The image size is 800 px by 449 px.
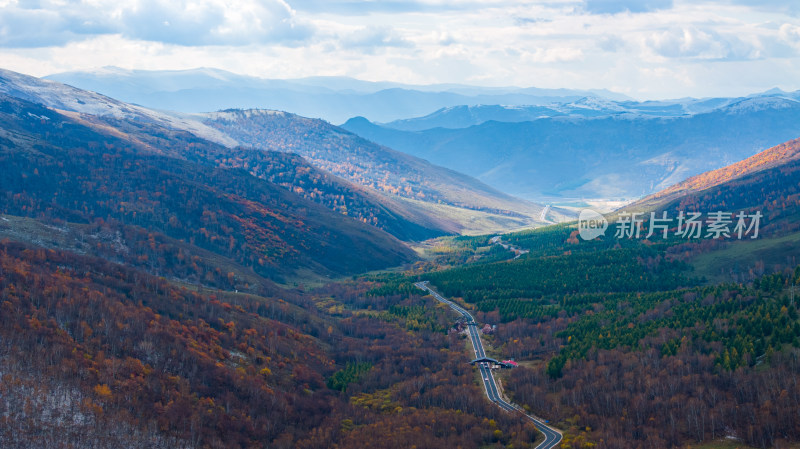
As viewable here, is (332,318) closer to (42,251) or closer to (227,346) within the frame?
(227,346)

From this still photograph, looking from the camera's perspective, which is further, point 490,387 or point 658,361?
point 490,387

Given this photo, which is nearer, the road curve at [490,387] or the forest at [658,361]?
the forest at [658,361]

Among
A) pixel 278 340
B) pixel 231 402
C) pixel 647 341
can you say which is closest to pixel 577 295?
pixel 647 341

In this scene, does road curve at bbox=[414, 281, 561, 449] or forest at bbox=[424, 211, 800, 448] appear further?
road curve at bbox=[414, 281, 561, 449]

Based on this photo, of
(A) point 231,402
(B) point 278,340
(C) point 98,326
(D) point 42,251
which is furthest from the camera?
(D) point 42,251

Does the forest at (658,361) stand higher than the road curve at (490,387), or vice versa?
the forest at (658,361)

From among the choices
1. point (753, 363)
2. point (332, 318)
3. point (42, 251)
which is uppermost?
point (753, 363)

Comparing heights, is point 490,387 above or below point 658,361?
below

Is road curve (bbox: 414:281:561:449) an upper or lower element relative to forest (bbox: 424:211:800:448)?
lower
